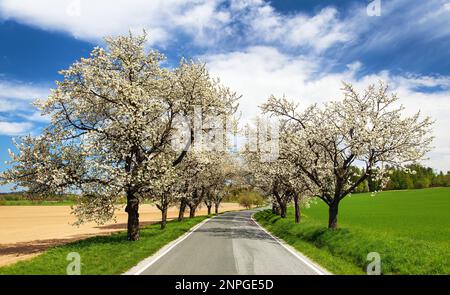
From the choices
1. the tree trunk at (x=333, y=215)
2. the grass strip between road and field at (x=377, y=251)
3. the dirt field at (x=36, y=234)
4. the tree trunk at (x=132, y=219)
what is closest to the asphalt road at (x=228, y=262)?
the grass strip between road and field at (x=377, y=251)

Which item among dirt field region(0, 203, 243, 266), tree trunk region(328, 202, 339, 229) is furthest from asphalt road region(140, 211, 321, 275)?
dirt field region(0, 203, 243, 266)

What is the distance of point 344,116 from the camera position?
26125 mm

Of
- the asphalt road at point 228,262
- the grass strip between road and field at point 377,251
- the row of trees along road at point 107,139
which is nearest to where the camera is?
the asphalt road at point 228,262

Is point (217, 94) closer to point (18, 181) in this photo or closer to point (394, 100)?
point (394, 100)

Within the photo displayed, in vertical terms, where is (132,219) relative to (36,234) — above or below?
above

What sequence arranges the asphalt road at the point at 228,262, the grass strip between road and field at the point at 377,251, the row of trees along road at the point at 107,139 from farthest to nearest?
1. the row of trees along road at the point at 107,139
2. the grass strip between road and field at the point at 377,251
3. the asphalt road at the point at 228,262

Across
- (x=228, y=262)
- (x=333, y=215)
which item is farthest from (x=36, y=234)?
(x=228, y=262)

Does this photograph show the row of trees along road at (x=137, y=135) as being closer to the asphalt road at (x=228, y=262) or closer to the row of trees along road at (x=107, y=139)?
the row of trees along road at (x=107, y=139)

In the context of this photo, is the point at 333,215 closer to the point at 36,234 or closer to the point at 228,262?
the point at 228,262

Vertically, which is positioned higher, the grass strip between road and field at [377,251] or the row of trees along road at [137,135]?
the row of trees along road at [137,135]

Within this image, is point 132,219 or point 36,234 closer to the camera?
point 132,219

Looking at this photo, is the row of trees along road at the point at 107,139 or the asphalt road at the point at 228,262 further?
the row of trees along road at the point at 107,139

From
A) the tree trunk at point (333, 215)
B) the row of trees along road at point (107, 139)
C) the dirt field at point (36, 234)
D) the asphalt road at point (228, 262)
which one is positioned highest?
the row of trees along road at point (107, 139)
